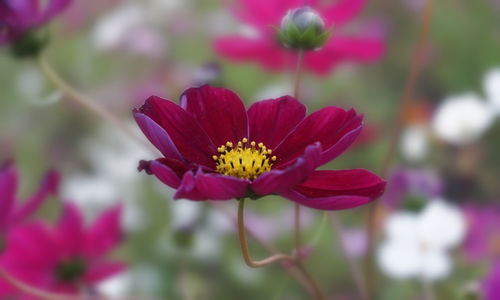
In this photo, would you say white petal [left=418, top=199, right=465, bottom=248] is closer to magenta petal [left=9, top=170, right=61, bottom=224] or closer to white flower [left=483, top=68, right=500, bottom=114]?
white flower [left=483, top=68, right=500, bottom=114]

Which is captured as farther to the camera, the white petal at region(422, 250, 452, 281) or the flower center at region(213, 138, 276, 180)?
the white petal at region(422, 250, 452, 281)

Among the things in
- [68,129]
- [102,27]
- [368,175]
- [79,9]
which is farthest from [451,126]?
[79,9]

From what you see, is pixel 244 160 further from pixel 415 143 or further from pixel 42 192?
pixel 415 143

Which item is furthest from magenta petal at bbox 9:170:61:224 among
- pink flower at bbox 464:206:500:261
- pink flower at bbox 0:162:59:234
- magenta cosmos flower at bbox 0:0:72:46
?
pink flower at bbox 464:206:500:261

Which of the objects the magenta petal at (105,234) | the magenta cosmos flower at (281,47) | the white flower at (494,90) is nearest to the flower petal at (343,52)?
the magenta cosmos flower at (281,47)

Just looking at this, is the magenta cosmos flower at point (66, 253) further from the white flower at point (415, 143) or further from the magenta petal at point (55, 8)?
the white flower at point (415, 143)

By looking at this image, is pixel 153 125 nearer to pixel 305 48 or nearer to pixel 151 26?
pixel 305 48
